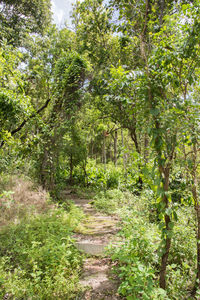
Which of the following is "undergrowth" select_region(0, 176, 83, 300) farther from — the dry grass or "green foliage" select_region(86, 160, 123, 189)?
"green foliage" select_region(86, 160, 123, 189)

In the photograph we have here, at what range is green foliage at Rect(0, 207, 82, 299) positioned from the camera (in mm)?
2115

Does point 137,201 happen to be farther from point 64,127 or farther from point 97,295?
point 64,127

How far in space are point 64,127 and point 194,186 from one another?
4.89 meters

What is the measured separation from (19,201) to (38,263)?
229cm

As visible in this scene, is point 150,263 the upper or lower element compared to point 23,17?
lower

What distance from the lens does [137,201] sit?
471 cm

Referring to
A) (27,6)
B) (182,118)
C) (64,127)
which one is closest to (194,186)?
(182,118)

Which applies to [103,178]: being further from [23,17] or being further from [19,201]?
[23,17]

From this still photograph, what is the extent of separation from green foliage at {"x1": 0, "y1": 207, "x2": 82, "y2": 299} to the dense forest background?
0.02 meters

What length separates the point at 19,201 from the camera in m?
4.54

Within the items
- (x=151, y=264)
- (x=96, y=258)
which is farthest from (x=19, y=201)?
(x=151, y=264)

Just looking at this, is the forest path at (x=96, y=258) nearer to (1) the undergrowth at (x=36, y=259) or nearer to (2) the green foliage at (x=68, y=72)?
(1) the undergrowth at (x=36, y=259)

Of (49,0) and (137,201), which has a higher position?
(49,0)

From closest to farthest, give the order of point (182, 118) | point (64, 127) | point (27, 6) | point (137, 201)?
point (182, 118), point (137, 201), point (64, 127), point (27, 6)
